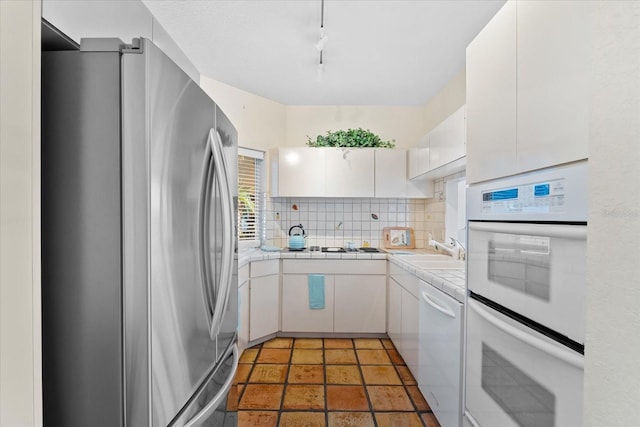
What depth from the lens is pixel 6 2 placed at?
453 mm

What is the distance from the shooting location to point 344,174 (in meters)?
3.43

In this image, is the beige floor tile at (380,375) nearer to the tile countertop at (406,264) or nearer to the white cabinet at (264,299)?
the tile countertop at (406,264)

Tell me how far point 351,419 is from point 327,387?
377 millimetres

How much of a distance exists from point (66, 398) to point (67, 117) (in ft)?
2.15

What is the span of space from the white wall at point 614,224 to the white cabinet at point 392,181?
2.93m

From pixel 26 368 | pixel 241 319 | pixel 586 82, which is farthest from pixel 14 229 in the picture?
pixel 241 319

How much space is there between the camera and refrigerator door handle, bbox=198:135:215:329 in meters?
0.99

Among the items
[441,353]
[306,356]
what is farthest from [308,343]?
[441,353]

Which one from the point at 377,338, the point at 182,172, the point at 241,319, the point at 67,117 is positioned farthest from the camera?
the point at 377,338

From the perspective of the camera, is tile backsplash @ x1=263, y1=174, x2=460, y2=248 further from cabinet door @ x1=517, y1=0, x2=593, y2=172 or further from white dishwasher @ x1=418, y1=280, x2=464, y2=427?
cabinet door @ x1=517, y1=0, x2=593, y2=172

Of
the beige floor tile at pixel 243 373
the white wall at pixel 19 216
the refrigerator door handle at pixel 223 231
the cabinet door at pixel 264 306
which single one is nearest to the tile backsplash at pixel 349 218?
the cabinet door at pixel 264 306

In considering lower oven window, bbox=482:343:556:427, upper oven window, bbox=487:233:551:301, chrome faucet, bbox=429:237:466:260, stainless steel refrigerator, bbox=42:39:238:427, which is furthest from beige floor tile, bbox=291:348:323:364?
stainless steel refrigerator, bbox=42:39:238:427

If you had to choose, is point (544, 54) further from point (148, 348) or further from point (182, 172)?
point (148, 348)

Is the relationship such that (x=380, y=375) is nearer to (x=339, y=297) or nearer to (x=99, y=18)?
(x=339, y=297)
